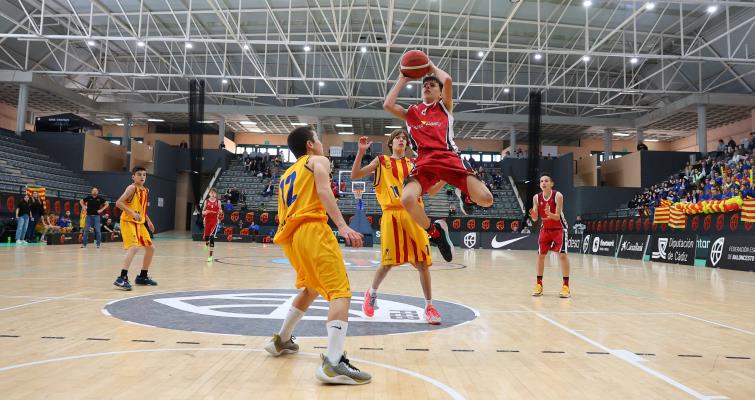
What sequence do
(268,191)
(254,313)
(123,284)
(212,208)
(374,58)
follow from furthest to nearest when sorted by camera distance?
(268,191) < (374,58) < (212,208) < (123,284) < (254,313)

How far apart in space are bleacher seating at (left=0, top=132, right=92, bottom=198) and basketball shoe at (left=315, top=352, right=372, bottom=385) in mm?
22894

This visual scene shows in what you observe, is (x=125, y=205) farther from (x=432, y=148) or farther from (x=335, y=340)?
(x=335, y=340)

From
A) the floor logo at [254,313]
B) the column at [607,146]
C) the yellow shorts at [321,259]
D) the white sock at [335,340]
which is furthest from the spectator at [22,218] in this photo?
the column at [607,146]

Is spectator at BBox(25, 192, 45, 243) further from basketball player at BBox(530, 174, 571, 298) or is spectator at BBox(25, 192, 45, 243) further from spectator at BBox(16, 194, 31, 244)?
basketball player at BBox(530, 174, 571, 298)

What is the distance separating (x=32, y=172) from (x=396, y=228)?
26838 millimetres

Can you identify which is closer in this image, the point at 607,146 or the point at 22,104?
the point at 22,104

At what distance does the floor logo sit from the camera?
15.6 ft

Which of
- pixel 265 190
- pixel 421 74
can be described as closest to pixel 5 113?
pixel 265 190

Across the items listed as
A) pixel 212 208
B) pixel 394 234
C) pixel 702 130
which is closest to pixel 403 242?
pixel 394 234

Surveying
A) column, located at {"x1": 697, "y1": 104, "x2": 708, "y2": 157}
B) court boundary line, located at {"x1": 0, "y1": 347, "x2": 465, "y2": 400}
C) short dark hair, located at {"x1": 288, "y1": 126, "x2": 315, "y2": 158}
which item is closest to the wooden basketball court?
court boundary line, located at {"x1": 0, "y1": 347, "x2": 465, "y2": 400}

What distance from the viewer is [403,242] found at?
5605 millimetres

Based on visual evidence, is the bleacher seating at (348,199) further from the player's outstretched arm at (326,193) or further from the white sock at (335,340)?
the white sock at (335,340)

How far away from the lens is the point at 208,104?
1519 inches

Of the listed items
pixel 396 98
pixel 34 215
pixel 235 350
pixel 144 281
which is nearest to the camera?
pixel 235 350
